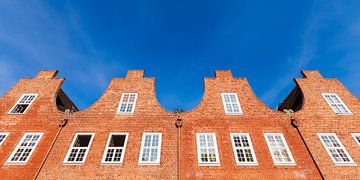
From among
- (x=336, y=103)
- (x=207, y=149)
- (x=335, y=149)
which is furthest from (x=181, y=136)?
→ (x=336, y=103)

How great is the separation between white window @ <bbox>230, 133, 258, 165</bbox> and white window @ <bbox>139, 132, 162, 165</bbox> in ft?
18.3

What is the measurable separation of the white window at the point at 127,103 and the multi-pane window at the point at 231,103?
8233 millimetres

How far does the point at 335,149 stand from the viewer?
51.4ft

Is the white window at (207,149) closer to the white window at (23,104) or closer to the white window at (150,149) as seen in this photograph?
the white window at (150,149)

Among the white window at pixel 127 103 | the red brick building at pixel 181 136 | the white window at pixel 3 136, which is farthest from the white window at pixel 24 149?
the white window at pixel 127 103

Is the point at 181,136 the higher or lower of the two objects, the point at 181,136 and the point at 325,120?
the lower

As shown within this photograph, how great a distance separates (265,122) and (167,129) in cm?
806

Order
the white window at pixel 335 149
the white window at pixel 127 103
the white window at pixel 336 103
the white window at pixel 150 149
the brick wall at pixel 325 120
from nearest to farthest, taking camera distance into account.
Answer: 1. the brick wall at pixel 325 120
2. the white window at pixel 335 149
3. the white window at pixel 150 149
4. the white window at pixel 336 103
5. the white window at pixel 127 103

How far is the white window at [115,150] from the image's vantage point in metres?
15.3

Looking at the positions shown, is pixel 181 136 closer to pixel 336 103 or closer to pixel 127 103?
pixel 127 103

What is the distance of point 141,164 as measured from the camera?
586 inches

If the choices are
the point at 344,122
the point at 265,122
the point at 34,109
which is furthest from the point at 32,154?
the point at 344,122

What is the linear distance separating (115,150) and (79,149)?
270cm

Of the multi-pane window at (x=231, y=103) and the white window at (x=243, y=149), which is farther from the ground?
the multi-pane window at (x=231, y=103)
